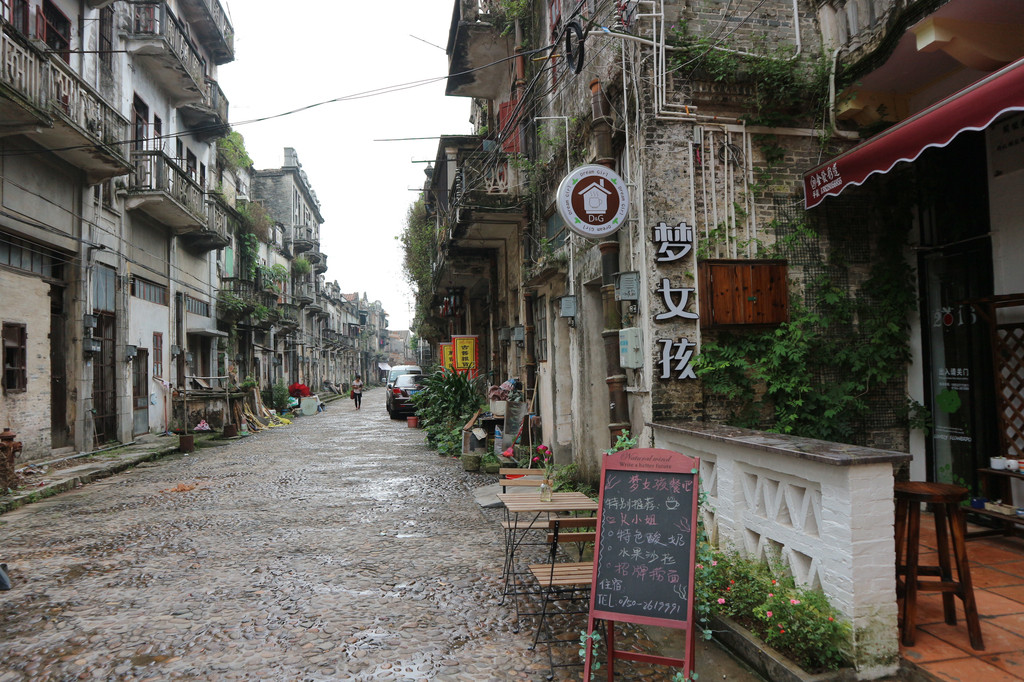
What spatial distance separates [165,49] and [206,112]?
13.8 feet

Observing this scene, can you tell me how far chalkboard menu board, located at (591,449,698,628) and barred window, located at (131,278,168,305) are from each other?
54.7 ft

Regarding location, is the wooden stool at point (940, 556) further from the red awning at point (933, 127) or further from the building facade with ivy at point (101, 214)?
the building facade with ivy at point (101, 214)

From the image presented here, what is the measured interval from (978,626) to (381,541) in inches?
194

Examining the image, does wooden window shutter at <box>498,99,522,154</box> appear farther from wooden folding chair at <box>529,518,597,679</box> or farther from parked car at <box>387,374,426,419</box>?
parked car at <box>387,374,426,419</box>

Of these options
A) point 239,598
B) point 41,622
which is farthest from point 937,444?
point 41,622

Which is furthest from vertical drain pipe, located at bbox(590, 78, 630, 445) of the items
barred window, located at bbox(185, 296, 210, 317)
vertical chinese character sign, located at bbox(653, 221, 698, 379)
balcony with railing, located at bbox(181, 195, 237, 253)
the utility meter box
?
barred window, located at bbox(185, 296, 210, 317)

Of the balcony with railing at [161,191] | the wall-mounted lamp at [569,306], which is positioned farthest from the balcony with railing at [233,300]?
the wall-mounted lamp at [569,306]

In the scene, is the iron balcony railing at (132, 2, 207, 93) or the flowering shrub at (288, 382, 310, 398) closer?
the iron balcony railing at (132, 2, 207, 93)

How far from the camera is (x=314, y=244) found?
139 ft

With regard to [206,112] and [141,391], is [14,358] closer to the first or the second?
[141,391]

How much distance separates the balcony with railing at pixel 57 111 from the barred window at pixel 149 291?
12.2ft

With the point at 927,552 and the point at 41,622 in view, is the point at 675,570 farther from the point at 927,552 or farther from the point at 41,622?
the point at 41,622

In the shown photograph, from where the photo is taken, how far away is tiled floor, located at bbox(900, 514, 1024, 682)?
3348 mm

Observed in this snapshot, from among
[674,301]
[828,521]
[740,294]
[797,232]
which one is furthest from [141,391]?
[828,521]
